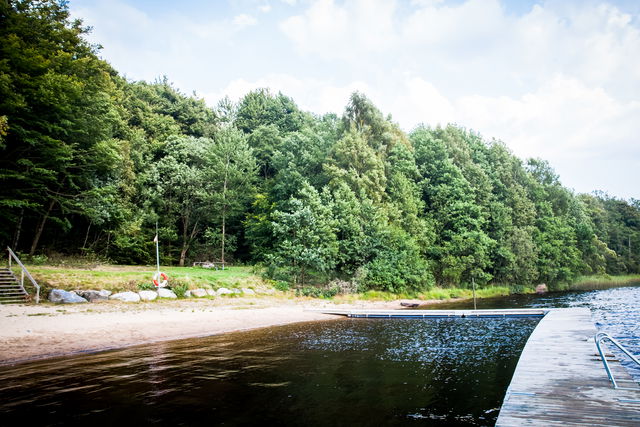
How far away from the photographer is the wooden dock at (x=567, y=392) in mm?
5520

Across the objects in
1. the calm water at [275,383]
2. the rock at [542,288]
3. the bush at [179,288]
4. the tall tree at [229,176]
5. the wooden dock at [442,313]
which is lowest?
the rock at [542,288]

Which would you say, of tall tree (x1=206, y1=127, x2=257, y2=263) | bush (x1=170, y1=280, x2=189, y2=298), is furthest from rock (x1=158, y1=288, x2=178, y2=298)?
tall tree (x1=206, y1=127, x2=257, y2=263)

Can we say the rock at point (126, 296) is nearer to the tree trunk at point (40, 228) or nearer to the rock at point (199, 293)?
the rock at point (199, 293)

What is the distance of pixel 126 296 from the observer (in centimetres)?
1941

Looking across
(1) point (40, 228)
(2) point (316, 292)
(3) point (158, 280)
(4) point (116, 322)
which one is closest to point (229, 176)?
(1) point (40, 228)

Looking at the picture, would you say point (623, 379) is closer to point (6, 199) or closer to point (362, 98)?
point (6, 199)

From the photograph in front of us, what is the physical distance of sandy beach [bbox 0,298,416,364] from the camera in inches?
463

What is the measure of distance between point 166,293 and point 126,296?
7.38ft

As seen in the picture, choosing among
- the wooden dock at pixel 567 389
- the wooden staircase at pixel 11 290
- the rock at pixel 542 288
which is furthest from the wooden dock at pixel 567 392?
the rock at pixel 542 288

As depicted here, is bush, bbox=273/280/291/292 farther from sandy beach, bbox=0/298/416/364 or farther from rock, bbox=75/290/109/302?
rock, bbox=75/290/109/302

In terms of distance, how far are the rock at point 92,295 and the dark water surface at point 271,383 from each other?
7.61m

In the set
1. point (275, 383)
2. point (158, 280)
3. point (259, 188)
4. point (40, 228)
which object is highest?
point (259, 188)

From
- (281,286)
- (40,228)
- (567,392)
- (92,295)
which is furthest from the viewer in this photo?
(281,286)

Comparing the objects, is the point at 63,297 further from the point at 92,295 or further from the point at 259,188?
the point at 259,188
